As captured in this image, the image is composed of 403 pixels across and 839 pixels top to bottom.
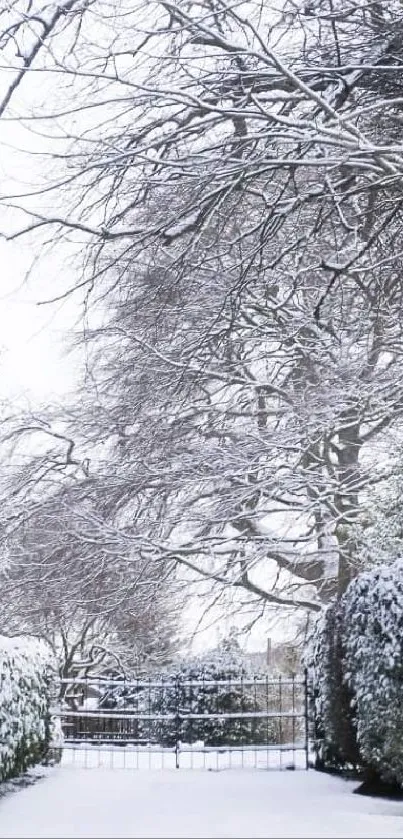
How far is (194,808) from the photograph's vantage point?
7480 mm

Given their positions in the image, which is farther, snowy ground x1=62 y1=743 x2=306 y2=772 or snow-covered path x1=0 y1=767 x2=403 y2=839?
snowy ground x1=62 y1=743 x2=306 y2=772

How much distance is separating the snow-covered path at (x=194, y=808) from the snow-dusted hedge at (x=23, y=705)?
31 centimetres

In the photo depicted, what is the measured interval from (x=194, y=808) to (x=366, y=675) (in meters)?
1.76

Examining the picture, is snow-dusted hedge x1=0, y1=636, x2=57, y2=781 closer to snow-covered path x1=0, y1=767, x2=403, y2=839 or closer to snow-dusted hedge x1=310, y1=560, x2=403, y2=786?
snow-covered path x1=0, y1=767, x2=403, y2=839

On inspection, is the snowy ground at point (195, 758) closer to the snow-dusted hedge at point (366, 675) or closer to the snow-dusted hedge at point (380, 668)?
the snow-dusted hedge at point (366, 675)

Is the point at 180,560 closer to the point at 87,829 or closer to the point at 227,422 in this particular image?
the point at 227,422

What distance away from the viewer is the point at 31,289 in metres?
7.37

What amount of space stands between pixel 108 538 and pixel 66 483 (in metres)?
1.80

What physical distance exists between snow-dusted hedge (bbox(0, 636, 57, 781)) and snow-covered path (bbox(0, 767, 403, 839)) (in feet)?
1.01

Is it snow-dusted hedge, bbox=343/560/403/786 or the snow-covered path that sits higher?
A: snow-dusted hedge, bbox=343/560/403/786

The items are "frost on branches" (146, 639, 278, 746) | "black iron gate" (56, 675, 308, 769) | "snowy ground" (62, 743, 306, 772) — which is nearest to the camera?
"snowy ground" (62, 743, 306, 772)

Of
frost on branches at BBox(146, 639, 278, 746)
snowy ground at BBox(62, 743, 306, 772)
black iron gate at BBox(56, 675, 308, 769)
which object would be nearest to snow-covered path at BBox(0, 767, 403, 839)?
snowy ground at BBox(62, 743, 306, 772)

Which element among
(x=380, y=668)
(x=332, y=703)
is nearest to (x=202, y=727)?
(x=332, y=703)

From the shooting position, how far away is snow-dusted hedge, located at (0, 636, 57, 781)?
322 inches
